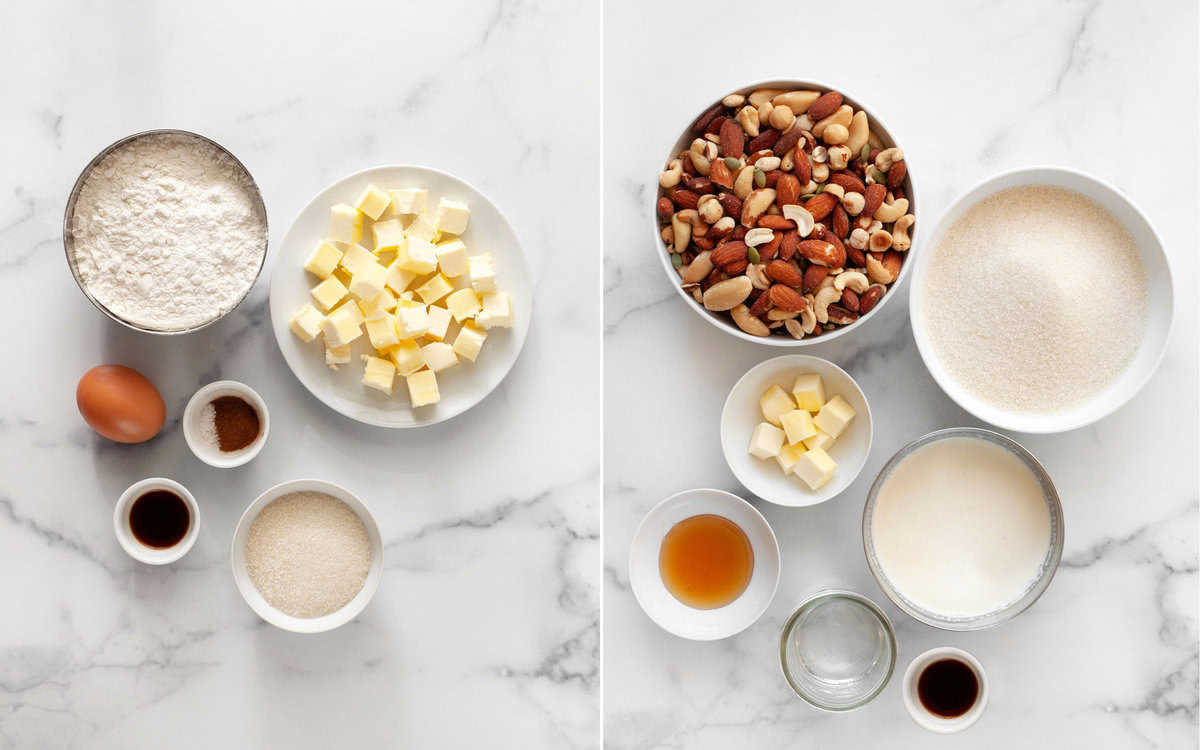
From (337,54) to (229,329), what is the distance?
462 millimetres

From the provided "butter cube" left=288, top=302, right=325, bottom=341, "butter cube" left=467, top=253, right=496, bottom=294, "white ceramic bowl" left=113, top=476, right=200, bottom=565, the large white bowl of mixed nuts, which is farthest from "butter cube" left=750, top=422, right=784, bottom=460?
"white ceramic bowl" left=113, top=476, right=200, bottom=565

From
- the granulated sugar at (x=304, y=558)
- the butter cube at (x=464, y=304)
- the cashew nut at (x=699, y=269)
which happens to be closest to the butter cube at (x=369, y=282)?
the butter cube at (x=464, y=304)

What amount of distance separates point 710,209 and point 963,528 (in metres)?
0.61

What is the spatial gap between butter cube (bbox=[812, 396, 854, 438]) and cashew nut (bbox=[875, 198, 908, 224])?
0.27 m

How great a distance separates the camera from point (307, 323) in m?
1.24

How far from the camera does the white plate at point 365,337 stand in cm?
126

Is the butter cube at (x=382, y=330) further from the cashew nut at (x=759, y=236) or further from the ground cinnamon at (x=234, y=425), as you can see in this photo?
the cashew nut at (x=759, y=236)

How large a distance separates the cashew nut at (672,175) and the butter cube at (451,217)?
0.29 metres

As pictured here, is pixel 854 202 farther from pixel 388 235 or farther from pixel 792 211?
pixel 388 235

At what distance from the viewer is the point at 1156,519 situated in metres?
1.33

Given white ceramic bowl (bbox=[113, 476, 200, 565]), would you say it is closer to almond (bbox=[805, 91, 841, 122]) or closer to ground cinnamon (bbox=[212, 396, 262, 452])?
ground cinnamon (bbox=[212, 396, 262, 452])

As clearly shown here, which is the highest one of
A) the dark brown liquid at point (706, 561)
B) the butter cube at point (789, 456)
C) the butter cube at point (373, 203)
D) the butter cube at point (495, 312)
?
the butter cube at point (373, 203)

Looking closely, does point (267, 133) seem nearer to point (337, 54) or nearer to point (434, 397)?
point (337, 54)

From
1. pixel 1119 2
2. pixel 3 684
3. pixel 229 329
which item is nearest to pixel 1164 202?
pixel 1119 2
